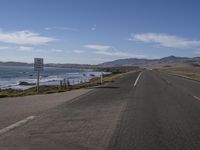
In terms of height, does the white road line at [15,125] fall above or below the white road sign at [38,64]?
below

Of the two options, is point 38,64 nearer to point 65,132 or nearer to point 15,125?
point 15,125

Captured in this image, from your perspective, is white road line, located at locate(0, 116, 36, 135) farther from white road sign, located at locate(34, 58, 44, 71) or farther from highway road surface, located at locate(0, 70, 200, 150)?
white road sign, located at locate(34, 58, 44, 71)

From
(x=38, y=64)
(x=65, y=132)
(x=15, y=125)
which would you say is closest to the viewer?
(x=65, y=132)

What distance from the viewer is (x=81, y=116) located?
12.2 metres

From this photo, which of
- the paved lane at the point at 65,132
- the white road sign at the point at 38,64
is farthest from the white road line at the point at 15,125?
the white road sign at the point at 38,64

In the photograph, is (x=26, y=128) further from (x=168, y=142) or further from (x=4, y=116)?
(x=168, y=142)

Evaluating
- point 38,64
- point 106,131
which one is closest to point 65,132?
point 106,131

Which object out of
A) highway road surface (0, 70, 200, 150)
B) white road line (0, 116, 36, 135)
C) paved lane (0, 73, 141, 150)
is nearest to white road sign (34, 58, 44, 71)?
highway road surface (0, 70, 200, 150)

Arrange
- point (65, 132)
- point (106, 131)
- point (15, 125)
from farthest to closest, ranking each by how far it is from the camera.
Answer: point (15, 125)
point (106, 131)
point (65, 132)

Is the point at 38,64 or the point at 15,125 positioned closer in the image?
the point at 15,125

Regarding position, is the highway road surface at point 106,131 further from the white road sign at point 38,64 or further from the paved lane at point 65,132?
the white road sign at point 38,64

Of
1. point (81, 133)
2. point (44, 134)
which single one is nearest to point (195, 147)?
point (81, 133)

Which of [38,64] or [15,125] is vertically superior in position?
[38,64]

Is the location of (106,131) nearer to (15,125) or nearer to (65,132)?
(65,132)
